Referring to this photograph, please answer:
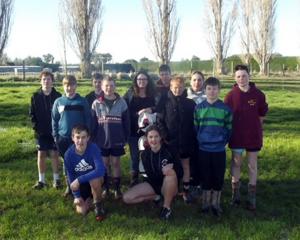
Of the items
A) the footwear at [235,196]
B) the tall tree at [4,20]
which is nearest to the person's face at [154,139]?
the footwear at [235,196]

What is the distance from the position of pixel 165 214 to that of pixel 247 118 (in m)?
1.57

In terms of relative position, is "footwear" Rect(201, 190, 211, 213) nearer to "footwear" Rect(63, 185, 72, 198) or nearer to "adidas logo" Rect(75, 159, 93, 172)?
"adidas logo" Rect(75, 159, 93, 172)

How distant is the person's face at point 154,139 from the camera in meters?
5.17

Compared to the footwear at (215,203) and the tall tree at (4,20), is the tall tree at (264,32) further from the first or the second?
the footwear at (215,203)

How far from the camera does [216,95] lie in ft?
17.0

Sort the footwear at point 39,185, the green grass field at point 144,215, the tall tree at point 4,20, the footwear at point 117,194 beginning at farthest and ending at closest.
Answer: the tall tree at point 4,20 < the footwear at point 39,185 < the footwear at point 117,194 < the green grass field at point 144,215

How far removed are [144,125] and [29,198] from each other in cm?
178

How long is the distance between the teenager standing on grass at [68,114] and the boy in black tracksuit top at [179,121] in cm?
104

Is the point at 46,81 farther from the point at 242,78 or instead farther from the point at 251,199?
the point at 251,199

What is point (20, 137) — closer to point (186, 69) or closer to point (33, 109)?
point (33, 109)

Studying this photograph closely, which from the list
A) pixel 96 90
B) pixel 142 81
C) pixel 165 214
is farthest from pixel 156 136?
pixel 96 90

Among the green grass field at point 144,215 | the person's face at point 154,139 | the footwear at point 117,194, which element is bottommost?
the green grass field at point 144,215

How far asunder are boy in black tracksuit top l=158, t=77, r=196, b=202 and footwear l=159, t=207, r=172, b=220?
0.59 meters

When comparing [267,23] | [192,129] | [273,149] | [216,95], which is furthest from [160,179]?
[267,23]
